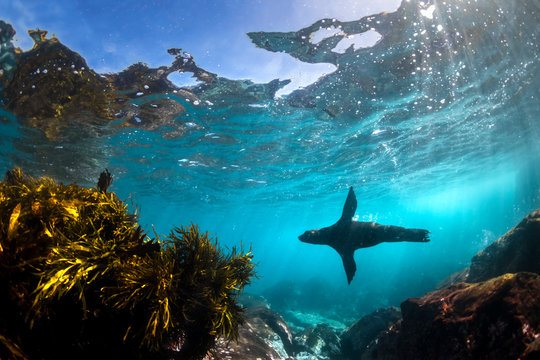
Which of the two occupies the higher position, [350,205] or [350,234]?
[350,205]

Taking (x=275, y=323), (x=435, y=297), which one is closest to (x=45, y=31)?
(x=435, y=297)

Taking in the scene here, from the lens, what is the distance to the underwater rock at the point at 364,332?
9.38 meters

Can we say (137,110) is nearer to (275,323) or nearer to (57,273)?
(57,273)

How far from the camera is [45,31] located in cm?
775

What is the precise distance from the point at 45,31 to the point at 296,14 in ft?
27.2

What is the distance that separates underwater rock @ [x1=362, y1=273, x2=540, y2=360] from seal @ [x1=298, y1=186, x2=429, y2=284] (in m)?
2.74

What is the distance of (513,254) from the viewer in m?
7.16

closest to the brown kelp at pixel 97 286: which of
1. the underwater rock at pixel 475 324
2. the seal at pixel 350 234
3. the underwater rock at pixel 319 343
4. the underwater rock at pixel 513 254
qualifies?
the underwater rock at pixel 475 324

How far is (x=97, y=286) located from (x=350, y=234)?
7521mm

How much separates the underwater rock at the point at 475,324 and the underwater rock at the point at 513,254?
348 cm

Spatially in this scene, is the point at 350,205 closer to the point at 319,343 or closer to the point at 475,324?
the point at 475,324

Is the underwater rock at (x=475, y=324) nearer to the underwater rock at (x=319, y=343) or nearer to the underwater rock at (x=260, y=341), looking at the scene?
the underwater rock at (x=260, y=341)

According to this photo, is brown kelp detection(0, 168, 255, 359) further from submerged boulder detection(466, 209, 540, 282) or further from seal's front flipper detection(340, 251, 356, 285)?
submerged boulder detection(466, 209, 540, 282)

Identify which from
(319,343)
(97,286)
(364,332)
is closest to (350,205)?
(364,332)
